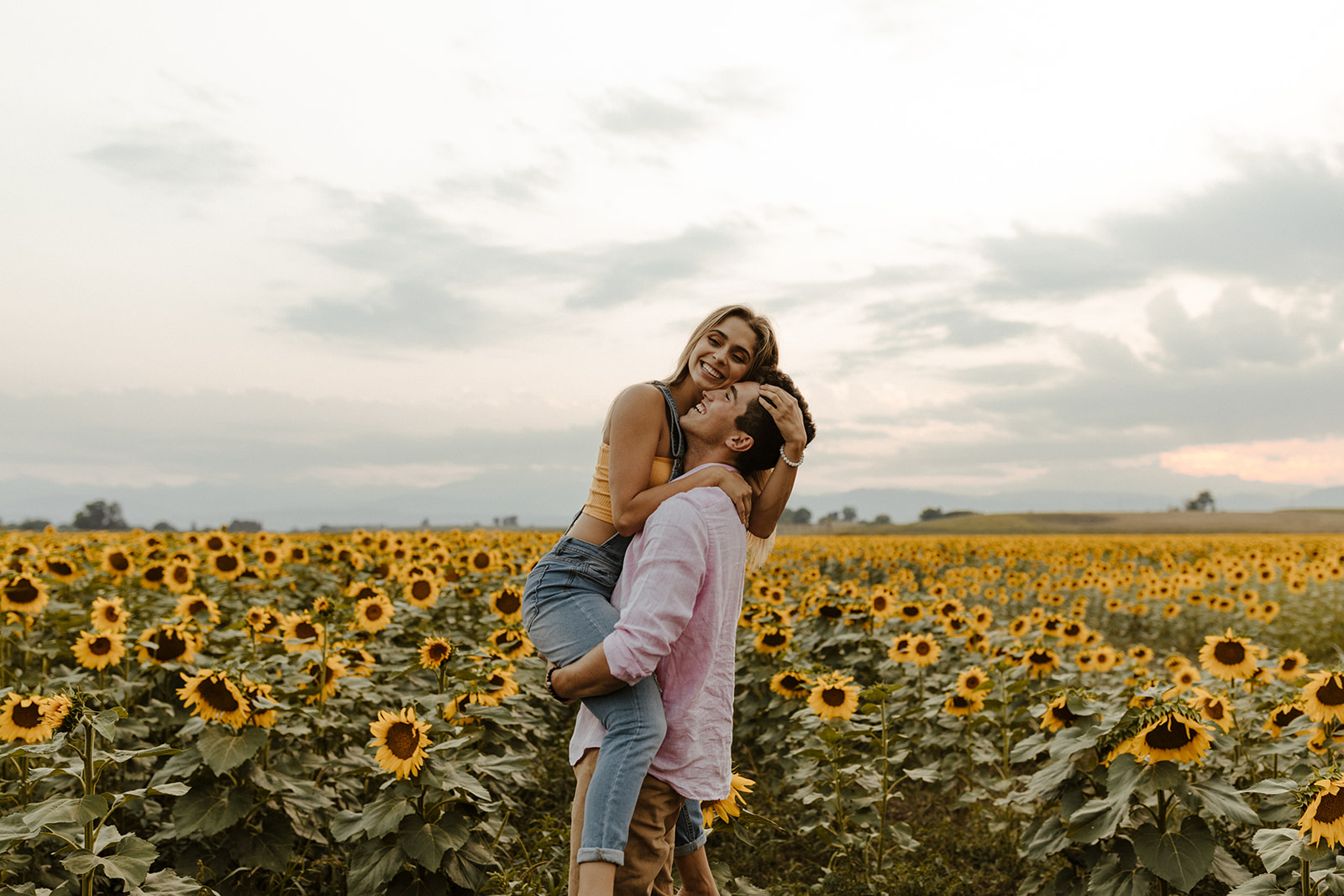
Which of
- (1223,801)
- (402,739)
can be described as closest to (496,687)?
(402,739)

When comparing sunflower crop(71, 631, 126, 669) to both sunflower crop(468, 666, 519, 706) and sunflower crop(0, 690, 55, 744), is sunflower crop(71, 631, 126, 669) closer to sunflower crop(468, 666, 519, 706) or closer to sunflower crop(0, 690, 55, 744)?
sunflower crop(0, 690, 55, 744)

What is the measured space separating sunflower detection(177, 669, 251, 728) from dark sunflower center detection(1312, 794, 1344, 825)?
14.8 ft

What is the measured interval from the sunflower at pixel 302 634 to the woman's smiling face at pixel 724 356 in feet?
11.0

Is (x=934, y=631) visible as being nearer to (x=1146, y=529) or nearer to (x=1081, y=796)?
(x=1081, y=796)

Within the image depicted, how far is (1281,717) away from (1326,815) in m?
2.11

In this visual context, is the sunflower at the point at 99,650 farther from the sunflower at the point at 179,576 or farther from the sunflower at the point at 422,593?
the sunflower at the point at 179,576

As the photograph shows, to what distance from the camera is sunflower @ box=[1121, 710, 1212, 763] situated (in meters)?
3.68

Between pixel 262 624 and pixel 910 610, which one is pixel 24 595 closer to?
pixel 262 624

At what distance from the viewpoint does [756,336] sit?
11.7 feet

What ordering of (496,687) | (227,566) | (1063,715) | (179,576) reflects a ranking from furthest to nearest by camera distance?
(227,566) < (179,576) < (496,687) < (1063,715)

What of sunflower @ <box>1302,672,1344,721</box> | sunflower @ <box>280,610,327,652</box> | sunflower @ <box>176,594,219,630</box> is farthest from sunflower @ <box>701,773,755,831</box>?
sunflower @ <box>176,594,219,630</box>

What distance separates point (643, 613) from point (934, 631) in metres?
6.26

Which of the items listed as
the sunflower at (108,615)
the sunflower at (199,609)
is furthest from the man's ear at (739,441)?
the sunflower at (108,615)

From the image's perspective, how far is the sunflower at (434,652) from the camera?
472 centimetres
